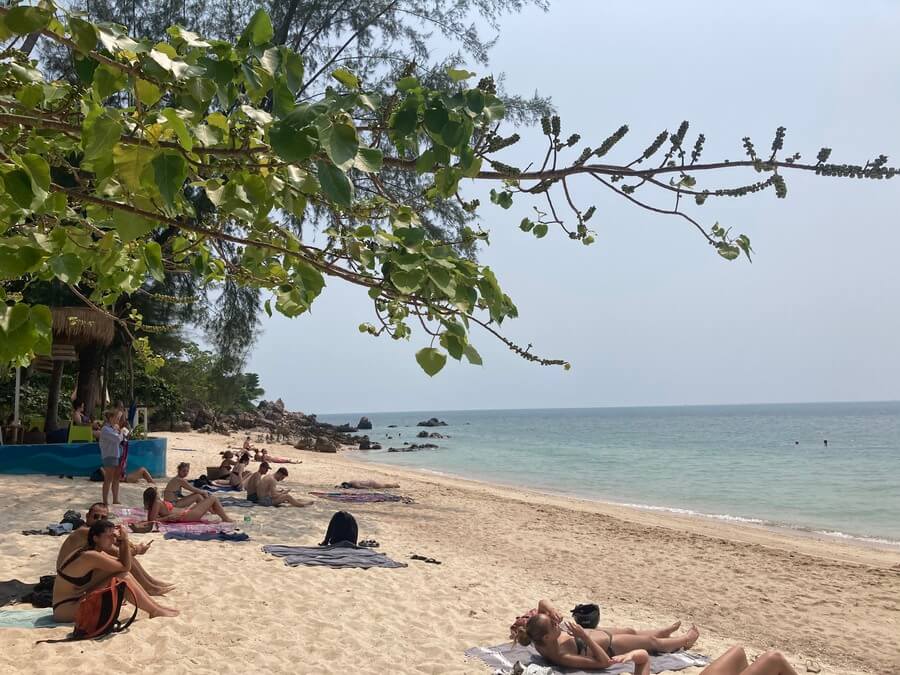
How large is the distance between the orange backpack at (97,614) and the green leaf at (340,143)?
447 centimetres

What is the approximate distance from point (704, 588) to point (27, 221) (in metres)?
8.29

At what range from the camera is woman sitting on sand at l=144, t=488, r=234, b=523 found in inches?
343

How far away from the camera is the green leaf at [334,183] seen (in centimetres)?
144

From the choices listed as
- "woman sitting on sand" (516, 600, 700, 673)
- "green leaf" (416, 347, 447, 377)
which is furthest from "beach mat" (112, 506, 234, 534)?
"green leaf" (416, 347, 447, 377)

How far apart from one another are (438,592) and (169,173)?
6.01 meters

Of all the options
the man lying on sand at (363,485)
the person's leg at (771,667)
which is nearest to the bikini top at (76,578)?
the person's leg at (771,667)

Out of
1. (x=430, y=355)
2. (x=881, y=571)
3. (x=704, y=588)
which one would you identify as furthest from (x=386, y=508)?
(x=430, y=355)

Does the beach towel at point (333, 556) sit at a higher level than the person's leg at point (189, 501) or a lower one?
lower

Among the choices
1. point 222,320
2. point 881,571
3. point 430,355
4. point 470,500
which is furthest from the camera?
point 470,500

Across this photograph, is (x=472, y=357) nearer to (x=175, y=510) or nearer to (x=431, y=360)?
(x=431, y=360)

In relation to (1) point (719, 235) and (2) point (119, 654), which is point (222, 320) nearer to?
(2) point (119, 654)

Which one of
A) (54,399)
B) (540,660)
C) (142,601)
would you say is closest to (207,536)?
(142,601)

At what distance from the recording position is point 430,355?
72.3 inches

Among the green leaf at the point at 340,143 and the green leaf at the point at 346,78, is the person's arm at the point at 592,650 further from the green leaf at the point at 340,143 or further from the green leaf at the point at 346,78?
the green leaf at the point at 340,143
